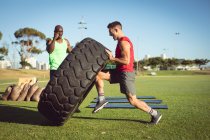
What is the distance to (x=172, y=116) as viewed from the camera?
216 inches

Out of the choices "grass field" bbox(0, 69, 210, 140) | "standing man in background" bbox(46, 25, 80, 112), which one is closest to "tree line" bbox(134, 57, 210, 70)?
"standing man in background" bbox(46, 25, 80, 112)

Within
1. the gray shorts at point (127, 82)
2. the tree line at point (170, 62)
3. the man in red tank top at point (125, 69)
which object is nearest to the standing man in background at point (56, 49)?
the man in red tank top at point (125, 69)

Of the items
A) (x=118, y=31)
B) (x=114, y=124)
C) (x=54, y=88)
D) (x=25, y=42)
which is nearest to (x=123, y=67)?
(x=118, y=31)

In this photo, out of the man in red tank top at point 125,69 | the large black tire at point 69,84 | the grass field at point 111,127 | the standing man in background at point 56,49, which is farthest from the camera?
the standing man in background at point 56,49

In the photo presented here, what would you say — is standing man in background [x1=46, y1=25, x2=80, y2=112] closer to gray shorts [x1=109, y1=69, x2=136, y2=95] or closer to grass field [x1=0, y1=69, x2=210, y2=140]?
grass field [x1=0, y1=69, x2=210, y2=140]

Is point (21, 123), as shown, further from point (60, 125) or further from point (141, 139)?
point (141, 139)

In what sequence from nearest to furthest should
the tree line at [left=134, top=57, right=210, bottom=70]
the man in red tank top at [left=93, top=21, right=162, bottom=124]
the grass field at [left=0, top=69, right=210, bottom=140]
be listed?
the grass field at [left=0, top=69, right=210, bottom=140] → the man in red tank top at [left=93, top=21, right=162, bottom=124] → the tree line at [left=134, top=57, right=210, bottom=70]

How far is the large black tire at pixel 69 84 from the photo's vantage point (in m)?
4.19

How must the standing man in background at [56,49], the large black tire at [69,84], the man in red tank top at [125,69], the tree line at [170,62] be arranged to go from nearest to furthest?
1. the large black tire at [69,84]
2. the man in red tank top at [125,69]
3. the standing man in background at [56,49]
4. the tree line at [170,62]

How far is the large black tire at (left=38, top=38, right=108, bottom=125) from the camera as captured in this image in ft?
13.7

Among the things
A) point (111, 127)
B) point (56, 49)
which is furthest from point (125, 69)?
point (56, 49)

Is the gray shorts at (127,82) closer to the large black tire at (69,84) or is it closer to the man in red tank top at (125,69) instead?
the man in red tank top at (125,69)

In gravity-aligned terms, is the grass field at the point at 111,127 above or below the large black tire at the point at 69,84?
below

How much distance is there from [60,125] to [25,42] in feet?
228
